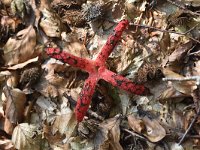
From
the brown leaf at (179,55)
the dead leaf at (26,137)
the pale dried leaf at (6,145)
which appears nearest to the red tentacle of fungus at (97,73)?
the brown leaf at (179,55)

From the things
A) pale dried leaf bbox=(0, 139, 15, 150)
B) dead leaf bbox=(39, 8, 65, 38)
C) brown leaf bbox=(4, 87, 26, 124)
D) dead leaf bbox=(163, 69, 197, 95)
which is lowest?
pale dried leaf bbox=(0, 139, 15, 150)

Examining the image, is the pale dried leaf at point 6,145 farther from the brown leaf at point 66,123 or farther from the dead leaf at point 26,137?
the brown leaf at point 66,123

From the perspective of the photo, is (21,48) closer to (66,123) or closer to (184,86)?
(66,123)

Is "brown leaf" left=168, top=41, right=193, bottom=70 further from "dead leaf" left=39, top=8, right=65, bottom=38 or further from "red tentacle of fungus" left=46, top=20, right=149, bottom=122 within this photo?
"dead leaf" left=39, top=8, right=65, bottom=38

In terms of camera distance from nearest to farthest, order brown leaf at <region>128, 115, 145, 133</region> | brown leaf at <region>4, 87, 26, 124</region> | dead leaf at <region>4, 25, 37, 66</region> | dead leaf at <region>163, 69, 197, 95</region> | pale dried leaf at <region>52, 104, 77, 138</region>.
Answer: dead leaf at <region>163, 69, 197, 95</region>
brown leaf at <region>128, 115, 145, 133</region>
pale dried leaf at <region>52, 104, 77, 138</region>
brown leaf at <region>4, 87, 26, 124</region>
dead leaf at <region>4, 25, 37, 66</region>

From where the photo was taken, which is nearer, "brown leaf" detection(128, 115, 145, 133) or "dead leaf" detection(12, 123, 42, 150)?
"brown leaf" detection(128, 115, 145, 133)

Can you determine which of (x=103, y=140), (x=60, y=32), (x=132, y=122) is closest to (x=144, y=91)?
(x=132, y=122)

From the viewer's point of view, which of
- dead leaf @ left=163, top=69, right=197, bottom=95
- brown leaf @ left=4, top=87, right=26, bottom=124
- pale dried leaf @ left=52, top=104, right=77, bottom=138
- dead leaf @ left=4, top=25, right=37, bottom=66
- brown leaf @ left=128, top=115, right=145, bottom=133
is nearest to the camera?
dead leaf @ left=163, top=69, right=197, bottom=95

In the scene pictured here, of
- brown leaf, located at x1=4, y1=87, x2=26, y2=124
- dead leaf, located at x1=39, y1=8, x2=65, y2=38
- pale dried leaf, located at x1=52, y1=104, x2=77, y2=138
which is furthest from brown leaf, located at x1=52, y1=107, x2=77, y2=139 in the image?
dead leaf, located at x1=39, y1=8, x2=65, y2=38
